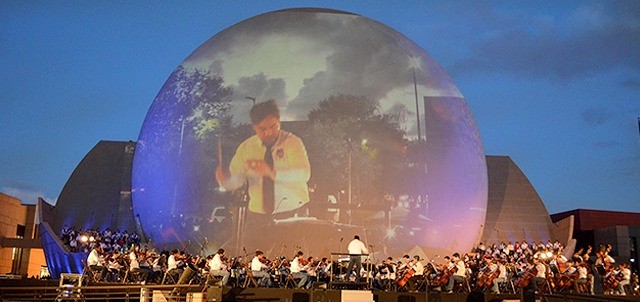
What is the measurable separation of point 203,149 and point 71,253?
7321 millimetres

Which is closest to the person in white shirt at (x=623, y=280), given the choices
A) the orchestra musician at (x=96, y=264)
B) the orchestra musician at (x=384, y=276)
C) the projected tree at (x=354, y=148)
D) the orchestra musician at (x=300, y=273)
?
the orchestra musician at (x=384, y=276)

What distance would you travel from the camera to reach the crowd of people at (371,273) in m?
A: 15.3

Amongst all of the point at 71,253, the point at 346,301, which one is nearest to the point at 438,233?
the point at 346,301

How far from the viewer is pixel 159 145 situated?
23297 mm

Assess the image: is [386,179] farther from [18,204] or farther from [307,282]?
[18,204]

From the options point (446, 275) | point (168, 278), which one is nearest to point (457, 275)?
point (446, 275)

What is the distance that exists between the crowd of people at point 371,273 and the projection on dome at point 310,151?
3709 millimetres

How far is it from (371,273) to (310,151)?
559 cm

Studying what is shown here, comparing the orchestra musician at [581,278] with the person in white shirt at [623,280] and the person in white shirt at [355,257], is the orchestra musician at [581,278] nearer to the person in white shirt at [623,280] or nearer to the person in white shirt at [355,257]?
the person in white shirt at [623,280]

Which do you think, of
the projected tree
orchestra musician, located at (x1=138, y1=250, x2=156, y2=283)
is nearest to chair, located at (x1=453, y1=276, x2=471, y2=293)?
the projected tree

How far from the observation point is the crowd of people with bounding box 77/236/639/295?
50.1 ft

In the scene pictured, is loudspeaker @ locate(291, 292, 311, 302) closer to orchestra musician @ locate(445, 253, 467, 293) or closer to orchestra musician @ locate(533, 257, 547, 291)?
orchestra musician @ locate(445, 253, 467, 293)

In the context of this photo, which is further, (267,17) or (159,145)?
(267,17)

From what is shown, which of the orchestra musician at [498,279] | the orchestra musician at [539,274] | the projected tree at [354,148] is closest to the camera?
the orchestra musician at [539,274]
